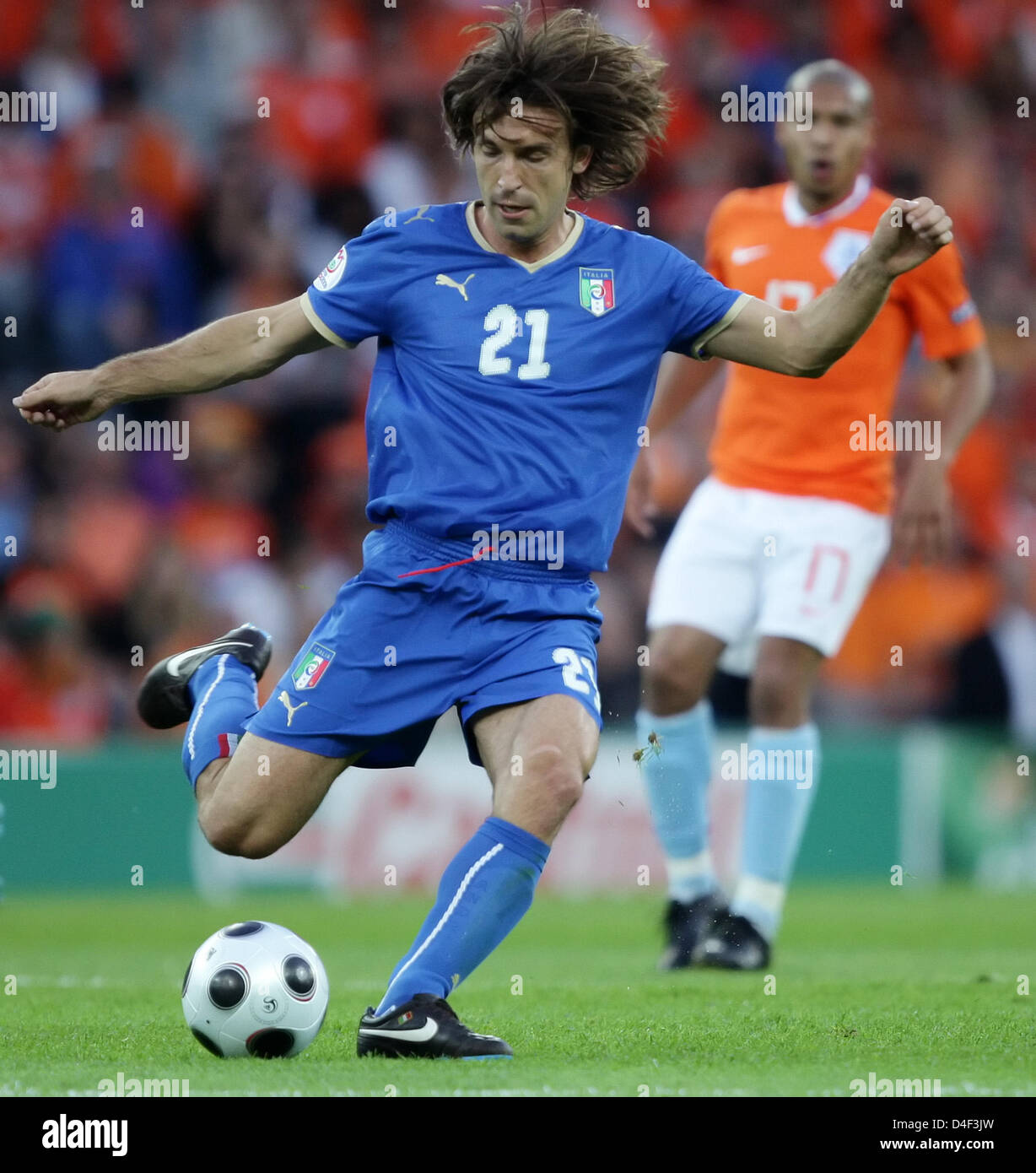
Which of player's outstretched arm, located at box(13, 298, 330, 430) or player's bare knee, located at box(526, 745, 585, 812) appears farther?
player's outstretched arm, located at box(13, 298, 330, 430)

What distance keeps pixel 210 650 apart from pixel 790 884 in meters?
6.43

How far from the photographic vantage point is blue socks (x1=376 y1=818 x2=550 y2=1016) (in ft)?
15.2

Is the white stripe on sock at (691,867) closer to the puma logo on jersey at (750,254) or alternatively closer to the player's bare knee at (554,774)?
the puma logo on jersey at (750,254)

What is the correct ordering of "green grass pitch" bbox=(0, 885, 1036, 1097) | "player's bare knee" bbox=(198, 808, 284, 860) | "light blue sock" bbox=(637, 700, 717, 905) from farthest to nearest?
"light blue sock" bbox=(637, 700, 717, 905) → "player's bare knee" bbox=(198, 808, 284, 860) → "green grass pitch" bbox=(0, 885, 1036, 1097)

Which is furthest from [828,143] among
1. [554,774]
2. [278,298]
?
[278,298]

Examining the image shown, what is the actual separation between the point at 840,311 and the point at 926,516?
239cm

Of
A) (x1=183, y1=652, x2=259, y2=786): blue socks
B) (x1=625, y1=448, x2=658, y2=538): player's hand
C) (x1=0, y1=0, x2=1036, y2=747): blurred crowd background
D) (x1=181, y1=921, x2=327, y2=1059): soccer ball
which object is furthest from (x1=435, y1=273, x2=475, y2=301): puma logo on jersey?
(x1=0, y1=0, x2=1036, y2=747): blurred crowd background

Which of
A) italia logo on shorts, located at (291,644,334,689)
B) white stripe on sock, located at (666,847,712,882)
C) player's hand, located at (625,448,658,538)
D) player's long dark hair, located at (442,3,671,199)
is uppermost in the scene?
player's long dark hair, located at (442,3,671,199)

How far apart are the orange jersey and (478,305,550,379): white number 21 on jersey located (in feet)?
8.47

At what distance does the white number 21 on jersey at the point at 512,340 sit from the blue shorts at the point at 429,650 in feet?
1.58

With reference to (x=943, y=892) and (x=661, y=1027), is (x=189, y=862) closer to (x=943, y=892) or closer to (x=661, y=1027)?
(x=943, y=892)

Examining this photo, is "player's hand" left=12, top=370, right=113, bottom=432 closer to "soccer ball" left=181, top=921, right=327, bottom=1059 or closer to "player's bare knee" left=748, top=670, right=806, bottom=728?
"soccer ball" left=181, top=921, right=327, bottom=1059

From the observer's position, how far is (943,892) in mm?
11305
